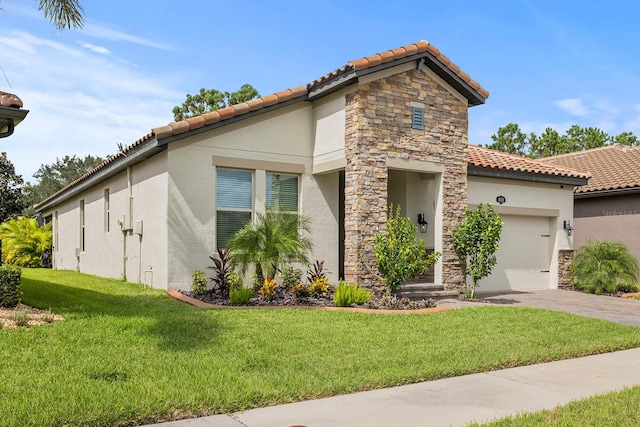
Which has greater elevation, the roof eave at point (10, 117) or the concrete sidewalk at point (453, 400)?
the roof eave at point (10, 117)

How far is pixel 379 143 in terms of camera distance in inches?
504

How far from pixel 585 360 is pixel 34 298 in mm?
9252

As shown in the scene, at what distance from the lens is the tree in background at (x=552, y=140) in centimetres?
4206

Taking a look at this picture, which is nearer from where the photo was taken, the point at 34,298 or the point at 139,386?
the point at 139,386

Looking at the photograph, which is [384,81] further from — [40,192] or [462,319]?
[40,192]

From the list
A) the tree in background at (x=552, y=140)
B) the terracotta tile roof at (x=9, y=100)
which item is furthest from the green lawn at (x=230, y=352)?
the tree in background at (x=552, y=140)

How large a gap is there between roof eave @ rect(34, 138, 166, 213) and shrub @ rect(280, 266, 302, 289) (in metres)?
3.80

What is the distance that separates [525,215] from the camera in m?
16.4

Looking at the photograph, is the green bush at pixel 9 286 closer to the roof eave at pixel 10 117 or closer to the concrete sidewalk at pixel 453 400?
the roof eave at pixel 10 117

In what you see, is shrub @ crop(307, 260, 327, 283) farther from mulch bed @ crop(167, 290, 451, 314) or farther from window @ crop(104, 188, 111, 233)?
window @ crop(104, 188, 111, 233)

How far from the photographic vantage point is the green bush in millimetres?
8766

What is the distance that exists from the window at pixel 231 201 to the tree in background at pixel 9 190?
19.5 m

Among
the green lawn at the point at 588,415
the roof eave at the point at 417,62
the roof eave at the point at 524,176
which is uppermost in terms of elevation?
the roof eave at the point at 417,62

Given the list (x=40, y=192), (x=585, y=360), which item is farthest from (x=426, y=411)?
(x=40, y=192)
